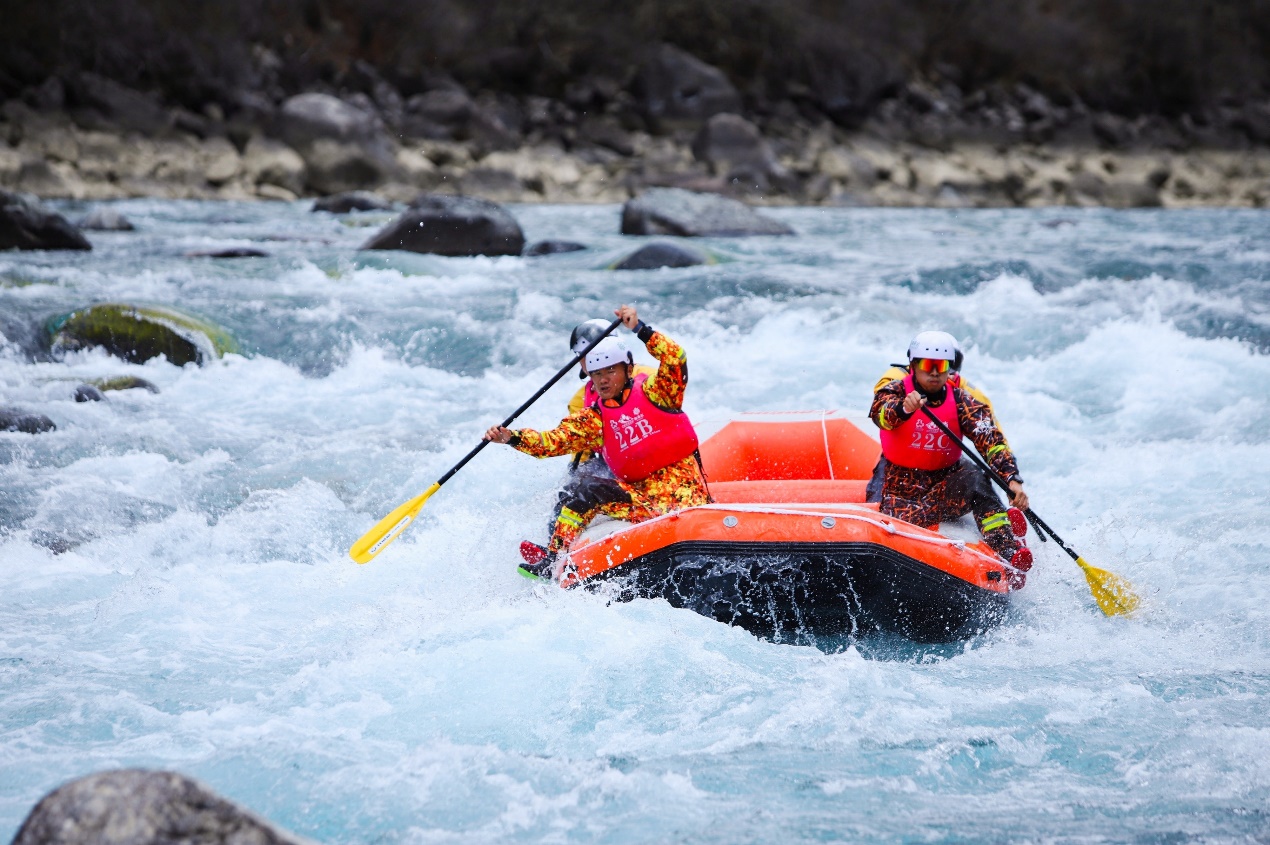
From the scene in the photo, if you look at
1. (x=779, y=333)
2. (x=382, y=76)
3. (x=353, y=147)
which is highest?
(x=382, y=76)

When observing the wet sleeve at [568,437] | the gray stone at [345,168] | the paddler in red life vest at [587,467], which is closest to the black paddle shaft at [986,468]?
the paddler in red life vest at [587,467]

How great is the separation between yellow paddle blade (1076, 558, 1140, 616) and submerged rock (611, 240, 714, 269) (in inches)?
291

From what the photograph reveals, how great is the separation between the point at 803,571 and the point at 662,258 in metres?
7.83

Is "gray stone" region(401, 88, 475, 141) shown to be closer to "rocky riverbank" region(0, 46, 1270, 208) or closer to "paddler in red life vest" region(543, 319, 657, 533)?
"rocky riverbank" region(0, 46, 1270, 208)

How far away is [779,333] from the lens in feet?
31.0

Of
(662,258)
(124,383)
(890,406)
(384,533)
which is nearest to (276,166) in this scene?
(662,258)

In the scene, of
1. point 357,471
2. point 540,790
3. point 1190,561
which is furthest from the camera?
point 357,471

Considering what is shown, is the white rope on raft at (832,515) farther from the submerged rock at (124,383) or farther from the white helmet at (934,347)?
the submerged rock at (124,383)

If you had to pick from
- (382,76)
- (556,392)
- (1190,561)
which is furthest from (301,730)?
(382,76)

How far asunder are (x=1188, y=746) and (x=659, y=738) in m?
1.57

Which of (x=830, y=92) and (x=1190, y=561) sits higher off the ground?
(x=830, y=92)

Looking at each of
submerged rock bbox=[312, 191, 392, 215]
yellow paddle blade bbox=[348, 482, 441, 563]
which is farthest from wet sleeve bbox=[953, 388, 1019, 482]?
submerged rock bbox=[312, 191, 392, 215]

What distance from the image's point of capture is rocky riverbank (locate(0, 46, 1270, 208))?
19.2 m

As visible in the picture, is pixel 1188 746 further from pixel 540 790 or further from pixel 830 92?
pixel 830 92
